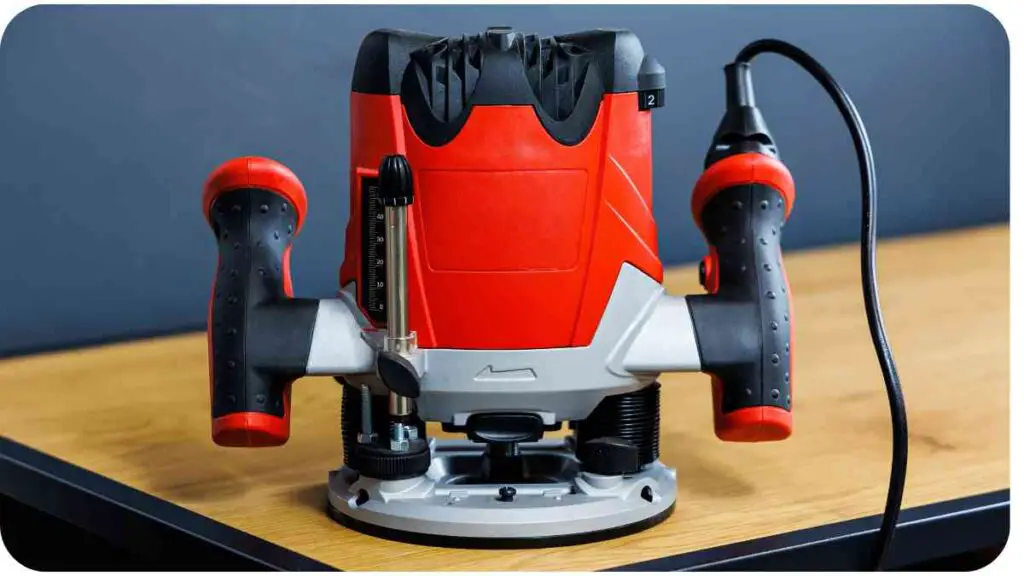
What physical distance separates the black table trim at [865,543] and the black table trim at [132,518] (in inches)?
11.9

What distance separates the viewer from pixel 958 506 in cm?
142

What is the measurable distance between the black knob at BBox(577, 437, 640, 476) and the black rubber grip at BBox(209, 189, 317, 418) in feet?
0.81

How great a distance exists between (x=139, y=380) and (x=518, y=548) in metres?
0.80

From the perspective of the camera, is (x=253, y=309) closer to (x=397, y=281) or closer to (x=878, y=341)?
(x=397, y=281)

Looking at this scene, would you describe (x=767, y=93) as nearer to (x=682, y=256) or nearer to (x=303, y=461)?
(x=682, y=256)

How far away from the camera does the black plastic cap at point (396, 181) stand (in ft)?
4.00

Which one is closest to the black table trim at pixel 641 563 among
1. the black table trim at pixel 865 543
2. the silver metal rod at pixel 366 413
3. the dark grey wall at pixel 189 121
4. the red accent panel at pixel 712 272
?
the black table trim at pixel 865 543

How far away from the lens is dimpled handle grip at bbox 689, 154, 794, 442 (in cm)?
130

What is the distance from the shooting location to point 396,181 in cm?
122

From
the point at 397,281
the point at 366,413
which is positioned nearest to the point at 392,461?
the point at 366,413

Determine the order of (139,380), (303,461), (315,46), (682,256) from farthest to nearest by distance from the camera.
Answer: (682,256)
(315,46)
(139,380)
(303,461)

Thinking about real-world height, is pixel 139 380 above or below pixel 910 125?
below

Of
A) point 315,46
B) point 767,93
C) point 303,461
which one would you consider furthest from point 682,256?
point 303,461

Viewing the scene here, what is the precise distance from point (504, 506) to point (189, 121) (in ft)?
3.37
